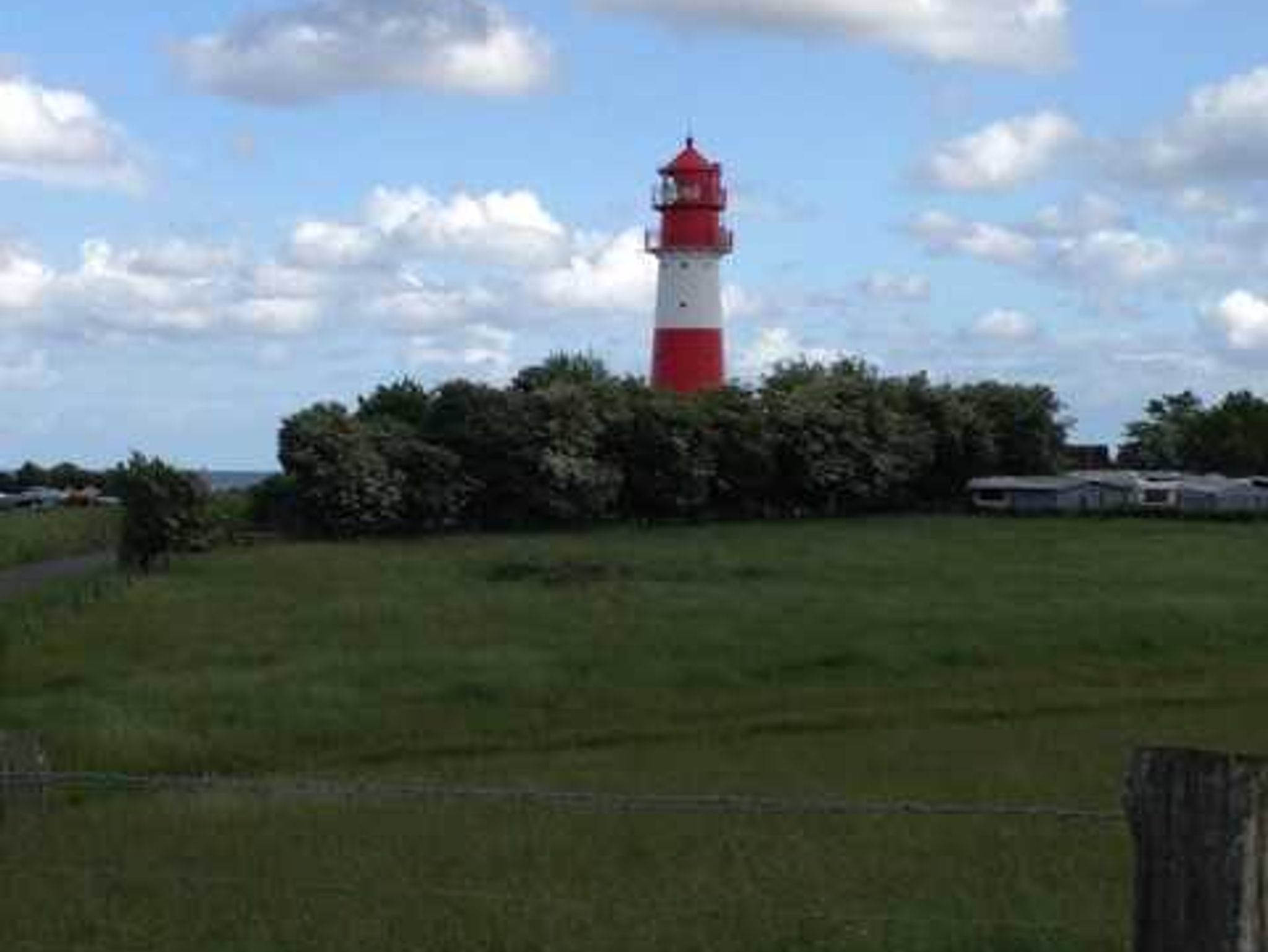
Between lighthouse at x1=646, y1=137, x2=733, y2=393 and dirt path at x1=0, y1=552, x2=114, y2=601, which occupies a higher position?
lighthouse at x1=646, y1=137, x2=733, y2=393

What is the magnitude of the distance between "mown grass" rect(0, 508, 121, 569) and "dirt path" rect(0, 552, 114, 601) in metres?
0.52

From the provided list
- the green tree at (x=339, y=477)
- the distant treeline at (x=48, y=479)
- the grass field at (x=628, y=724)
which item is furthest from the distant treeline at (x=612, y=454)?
the distant treeline at (x=48, y=479)

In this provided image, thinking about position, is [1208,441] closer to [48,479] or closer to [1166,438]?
[1166,438]

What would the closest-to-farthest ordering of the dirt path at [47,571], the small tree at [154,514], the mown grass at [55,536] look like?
the dirt path at [47,571] → the small tree at [154,514] → the mown grass at [55,536]

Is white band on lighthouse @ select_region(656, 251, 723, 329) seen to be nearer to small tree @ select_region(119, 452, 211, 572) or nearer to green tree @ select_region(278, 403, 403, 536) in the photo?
green tree @ select_region(278, 403, 403, 536)

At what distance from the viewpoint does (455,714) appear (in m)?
32.0

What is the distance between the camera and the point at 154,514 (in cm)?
6394

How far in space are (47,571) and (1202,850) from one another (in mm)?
63034

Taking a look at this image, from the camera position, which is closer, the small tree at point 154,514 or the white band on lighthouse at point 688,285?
the small tree at point 154,514

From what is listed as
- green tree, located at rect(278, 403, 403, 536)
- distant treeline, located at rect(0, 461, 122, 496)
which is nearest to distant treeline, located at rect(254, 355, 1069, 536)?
green tree, located at rect(278, 403, 403, 536)

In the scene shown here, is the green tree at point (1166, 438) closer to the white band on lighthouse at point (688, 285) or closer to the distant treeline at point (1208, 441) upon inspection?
the distant treeline at point (1208, 441)

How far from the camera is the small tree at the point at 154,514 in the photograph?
63844mm

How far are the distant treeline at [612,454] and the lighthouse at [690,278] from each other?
1.92 meters

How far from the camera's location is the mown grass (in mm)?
68562
